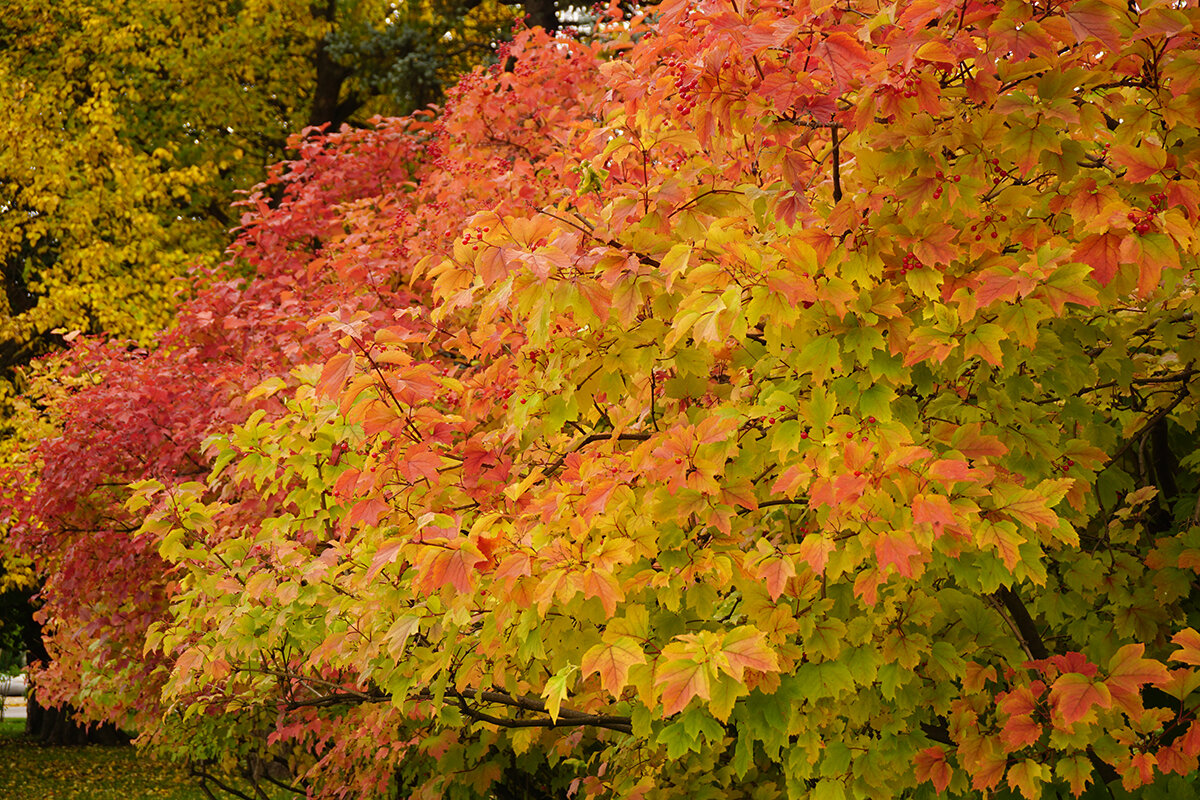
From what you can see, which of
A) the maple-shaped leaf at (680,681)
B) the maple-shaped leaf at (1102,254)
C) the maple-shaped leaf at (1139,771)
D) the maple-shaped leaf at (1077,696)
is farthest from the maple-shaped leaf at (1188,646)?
the maple-shaped leaf at (680,681)

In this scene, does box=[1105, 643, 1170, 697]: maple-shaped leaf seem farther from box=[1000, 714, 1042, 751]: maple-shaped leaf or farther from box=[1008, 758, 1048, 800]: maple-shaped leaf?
box=[1008, 758, 1048, 800]: maple-shaped leaf

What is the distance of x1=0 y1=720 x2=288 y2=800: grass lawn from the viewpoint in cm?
1620

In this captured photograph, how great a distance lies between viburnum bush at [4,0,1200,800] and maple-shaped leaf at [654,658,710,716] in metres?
0.01

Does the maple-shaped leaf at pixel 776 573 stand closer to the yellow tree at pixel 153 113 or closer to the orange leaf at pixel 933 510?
the orange leaf at pixel 933 510

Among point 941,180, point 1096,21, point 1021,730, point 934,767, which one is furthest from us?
point 934,767

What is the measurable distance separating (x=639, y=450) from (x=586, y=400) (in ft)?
1.33

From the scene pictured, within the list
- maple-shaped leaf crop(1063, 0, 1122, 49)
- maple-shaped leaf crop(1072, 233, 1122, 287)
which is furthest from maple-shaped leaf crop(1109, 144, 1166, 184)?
maple-shaped leaf crop(1063, 0, 1122, 49)

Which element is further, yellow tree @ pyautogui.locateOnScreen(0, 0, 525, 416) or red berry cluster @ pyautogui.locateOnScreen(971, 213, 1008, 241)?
yellow tree @ pyautogui.locateOnScreen(0, 0, 525, 416)

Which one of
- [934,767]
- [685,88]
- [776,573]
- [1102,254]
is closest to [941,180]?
[1102,254]

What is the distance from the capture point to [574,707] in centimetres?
543

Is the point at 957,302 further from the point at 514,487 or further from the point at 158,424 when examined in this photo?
the point at 158,424

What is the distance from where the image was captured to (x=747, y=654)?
265cm

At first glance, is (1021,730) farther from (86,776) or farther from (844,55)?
(86,776)

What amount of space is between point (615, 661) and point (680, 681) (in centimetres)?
28
